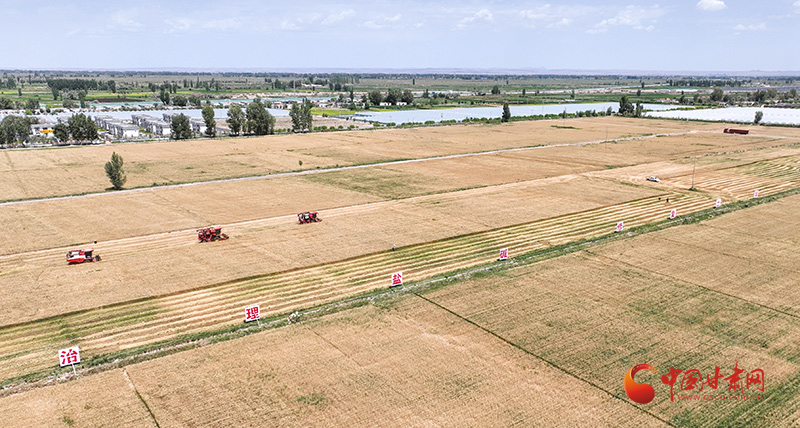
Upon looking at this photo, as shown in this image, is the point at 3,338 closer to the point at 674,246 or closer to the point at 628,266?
the point at 628,266

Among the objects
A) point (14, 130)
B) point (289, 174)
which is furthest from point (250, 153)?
point (14, 130)

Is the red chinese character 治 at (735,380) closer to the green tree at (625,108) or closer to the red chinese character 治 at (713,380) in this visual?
the red chinese character 治 at (713,380)

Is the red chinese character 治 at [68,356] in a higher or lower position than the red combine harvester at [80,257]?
lower

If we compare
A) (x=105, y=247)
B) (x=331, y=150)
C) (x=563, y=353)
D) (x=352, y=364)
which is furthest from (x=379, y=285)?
(x=331, y=150)

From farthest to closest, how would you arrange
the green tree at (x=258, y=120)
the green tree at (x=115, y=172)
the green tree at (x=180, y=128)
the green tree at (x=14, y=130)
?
1. the green tree at (x=258, y=120)
2. the green tree at (x=180, y=128)
3. the green tree at (x=14, y=130)
4. the green tree at (x=115, y=172)

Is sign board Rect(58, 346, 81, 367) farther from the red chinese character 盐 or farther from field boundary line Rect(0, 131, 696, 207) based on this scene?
field boundary line Rect(0, 131, 696, 207)

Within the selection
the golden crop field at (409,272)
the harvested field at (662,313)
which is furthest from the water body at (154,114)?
the harvested field at (662,313)

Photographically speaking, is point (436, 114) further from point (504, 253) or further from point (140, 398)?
point (140, 398)
